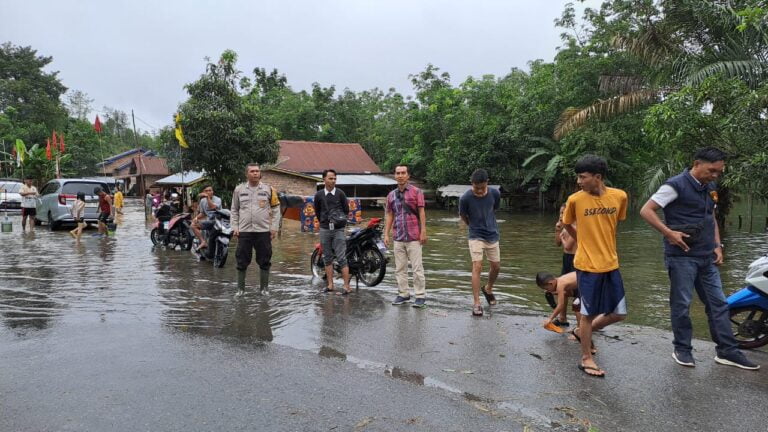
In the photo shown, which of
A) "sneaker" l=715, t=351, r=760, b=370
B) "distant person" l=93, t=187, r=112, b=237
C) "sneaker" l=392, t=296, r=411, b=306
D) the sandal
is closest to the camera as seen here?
"sneaker" l=715, t=351, r=760, b=370

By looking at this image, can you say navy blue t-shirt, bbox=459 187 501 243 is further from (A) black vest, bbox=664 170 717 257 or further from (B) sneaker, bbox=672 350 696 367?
(B) sneaker, bbox=672 350 696 367

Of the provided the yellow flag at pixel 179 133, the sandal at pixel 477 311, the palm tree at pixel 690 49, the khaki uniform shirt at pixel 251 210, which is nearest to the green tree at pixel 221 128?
the yellow flag at pixel 179 133

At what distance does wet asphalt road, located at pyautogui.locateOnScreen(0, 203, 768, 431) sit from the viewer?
3.54 meters

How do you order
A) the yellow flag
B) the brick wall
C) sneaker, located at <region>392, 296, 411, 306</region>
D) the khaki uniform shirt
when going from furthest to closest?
the brick wall < the yellow flag < the khaki uniform shirt < sneaker, located at <region>392, 296, 411, 306</region>

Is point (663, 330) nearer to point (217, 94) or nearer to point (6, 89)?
point (217, 94)

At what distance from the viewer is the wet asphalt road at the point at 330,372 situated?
3.54 metres

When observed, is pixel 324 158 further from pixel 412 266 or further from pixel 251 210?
pixel 412 266

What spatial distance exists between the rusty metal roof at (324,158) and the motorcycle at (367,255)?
29.7m

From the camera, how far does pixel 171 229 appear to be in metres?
12.6

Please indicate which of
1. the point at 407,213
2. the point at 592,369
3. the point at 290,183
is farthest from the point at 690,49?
the point at 290,183

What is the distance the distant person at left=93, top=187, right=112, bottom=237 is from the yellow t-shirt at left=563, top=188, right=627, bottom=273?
1391cm

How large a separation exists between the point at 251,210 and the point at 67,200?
40.6 feet

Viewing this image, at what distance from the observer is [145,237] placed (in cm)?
1595

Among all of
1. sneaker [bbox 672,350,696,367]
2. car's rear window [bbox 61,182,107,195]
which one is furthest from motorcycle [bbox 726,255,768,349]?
car's rear window [bbox 61,182,107,195]
